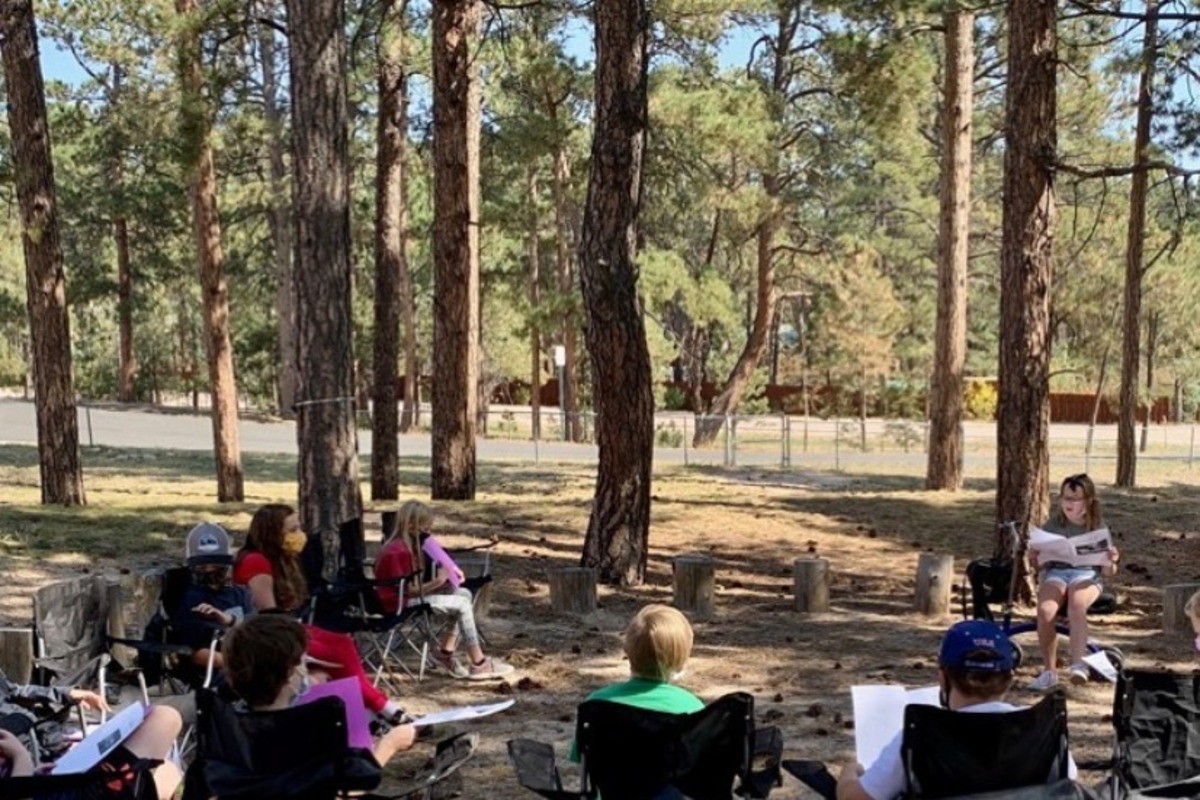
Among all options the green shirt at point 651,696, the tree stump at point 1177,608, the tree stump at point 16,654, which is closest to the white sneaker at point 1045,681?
the tree stump at point 1177,608

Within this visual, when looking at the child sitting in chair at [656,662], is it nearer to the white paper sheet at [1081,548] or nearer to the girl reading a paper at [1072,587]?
the girl reading a paper at [1072,587]

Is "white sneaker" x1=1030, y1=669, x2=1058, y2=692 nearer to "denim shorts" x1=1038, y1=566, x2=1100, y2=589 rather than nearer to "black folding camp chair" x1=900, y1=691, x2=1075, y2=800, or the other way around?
"denim shorts" x1=1038, y1=566, x2=1100, y2=589

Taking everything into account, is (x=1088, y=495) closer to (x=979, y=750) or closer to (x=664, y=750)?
(x=979, y=750)

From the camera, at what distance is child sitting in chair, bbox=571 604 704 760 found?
3732mm

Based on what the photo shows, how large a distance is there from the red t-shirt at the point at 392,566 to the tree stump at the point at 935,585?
3.87 meters

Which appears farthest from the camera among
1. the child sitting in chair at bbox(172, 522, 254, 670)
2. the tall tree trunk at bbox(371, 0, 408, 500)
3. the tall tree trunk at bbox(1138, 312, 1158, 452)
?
the tall tree trunk at bbox(1138, 312, 1158, 452)

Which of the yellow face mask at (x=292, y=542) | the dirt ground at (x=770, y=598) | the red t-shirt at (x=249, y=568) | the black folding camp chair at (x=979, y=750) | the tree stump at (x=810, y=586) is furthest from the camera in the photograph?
the tree stump at (x=810, y=586)

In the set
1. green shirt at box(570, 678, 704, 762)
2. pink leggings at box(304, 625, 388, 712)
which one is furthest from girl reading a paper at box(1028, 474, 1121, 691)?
pink leggings at box(304, 625, 388, 712)

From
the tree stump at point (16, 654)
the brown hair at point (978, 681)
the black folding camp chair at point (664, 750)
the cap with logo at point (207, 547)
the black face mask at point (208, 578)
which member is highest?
the cap with logo at point (207, 547)

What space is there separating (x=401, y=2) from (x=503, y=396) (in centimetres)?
3810

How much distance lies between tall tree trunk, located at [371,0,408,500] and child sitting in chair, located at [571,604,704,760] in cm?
1044

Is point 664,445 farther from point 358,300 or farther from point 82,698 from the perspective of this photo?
point 82,698

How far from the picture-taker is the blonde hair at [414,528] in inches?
270

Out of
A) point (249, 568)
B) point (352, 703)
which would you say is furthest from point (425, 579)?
point (352, 703)
